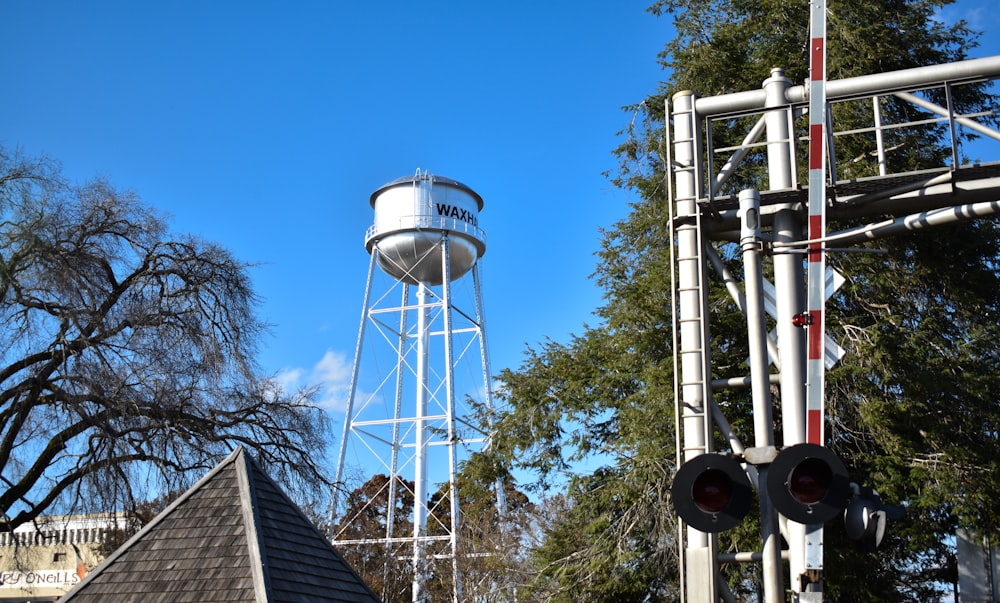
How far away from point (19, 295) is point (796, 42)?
48.2ft

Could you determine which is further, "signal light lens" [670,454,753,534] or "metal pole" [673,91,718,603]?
"metal pole" [673,91,718,603]

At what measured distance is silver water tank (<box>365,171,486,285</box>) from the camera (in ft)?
124

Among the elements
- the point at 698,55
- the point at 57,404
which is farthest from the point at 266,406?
the point at 698,55

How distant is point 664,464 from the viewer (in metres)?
17.6

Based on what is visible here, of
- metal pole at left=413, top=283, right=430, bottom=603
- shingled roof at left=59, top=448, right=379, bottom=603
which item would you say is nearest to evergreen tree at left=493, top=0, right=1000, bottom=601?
shingled roof at left=59, top=448, right=379, bottom=603

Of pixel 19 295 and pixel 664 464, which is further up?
pixel 19 295

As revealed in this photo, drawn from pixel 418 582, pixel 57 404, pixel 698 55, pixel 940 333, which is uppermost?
pixel 698 55

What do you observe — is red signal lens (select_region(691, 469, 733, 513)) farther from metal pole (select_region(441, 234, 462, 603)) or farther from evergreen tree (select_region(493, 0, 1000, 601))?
metal pole (select_region(441, 234, 462, 603))

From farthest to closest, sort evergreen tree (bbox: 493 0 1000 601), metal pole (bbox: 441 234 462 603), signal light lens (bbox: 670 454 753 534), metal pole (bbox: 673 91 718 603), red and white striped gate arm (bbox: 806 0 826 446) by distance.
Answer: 1. metal pole (bbox: 441 234 462 603)
2. evergreen tree (bbox: 493 0 1000 601)
3. metal pole (bbox: 673 91 718 603)
4. red and white striped gate arm (bbox: 806 0 826 446)
5. signal light lens (bbox: 670 454 753 534)

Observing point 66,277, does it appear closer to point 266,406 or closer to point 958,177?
point 266,406

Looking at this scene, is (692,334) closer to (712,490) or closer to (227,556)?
(712,490)

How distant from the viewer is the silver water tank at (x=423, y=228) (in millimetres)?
37812

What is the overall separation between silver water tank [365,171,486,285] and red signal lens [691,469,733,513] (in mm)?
30897

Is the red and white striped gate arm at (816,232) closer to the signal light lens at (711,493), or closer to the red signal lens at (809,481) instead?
the red signal lens at (809,481)
